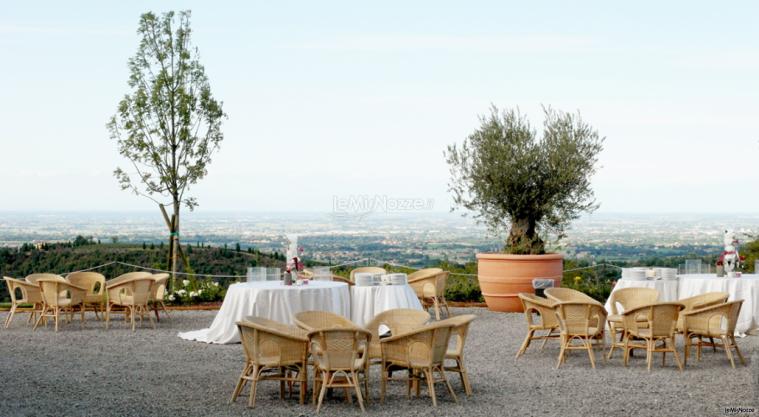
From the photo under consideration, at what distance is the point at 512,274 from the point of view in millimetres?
14312

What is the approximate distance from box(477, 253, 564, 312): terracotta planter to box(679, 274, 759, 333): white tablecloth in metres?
2.99

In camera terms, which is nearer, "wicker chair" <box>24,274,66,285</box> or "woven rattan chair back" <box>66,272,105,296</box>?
"wicker chair" <box>24,274,66,285</box>

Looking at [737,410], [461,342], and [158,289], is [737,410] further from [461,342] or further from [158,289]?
[158,289]

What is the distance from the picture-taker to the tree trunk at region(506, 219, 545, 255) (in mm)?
14891

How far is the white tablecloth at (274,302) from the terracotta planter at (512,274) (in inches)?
161

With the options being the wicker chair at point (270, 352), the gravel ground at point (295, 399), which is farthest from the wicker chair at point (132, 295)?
the wicker chair at point (270, 352)

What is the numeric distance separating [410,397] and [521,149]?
8.03 metres

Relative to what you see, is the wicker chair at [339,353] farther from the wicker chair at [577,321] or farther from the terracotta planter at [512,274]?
the terracotta planter at [512,274]

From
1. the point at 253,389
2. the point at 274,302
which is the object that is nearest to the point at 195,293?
the point at 274,302

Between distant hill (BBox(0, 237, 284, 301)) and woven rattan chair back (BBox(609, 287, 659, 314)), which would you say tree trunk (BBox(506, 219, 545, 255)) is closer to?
woven rattan chair back (BBox(609, 287, 659, 314))

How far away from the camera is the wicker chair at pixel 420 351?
731cm

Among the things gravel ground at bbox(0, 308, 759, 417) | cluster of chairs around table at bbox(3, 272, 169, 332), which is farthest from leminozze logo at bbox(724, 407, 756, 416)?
cluster of chairs around table at bbox(3, 272, 169, 332)

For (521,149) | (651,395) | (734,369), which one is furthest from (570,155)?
(651,395)

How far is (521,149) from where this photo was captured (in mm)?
15000
